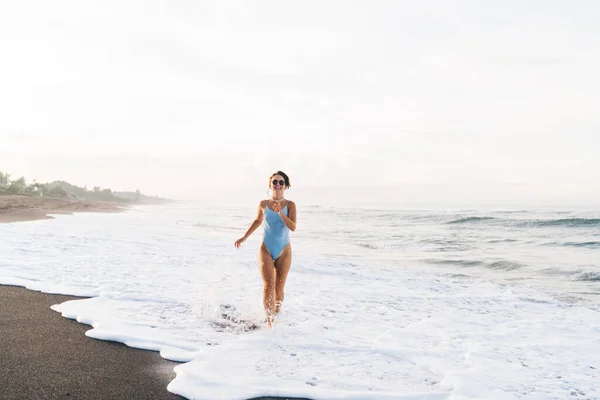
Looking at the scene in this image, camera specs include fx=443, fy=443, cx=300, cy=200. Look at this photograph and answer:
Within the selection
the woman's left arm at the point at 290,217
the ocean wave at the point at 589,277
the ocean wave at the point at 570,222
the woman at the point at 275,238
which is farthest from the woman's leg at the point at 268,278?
the ocean wave at the point at 570,222

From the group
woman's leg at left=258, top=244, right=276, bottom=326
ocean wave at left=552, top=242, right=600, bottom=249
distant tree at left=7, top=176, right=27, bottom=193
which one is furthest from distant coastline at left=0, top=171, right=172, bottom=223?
ocean wave at left=552, top=242, right=600, bottom=249

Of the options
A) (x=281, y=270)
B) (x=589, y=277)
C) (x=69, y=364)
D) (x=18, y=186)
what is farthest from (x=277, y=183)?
(x=18, y=186)

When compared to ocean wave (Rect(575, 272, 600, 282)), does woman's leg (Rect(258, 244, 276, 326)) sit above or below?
above

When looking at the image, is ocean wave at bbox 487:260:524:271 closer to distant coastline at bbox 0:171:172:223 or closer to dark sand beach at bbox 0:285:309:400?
dark sand beach at bbox 0:285:309:400

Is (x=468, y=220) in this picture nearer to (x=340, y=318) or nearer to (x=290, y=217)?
(x=340, y=318)

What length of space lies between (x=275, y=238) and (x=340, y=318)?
167 cm

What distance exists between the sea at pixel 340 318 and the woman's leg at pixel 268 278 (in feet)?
0.66

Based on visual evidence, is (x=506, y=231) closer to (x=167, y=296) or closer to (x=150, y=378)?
(x=167, y=296)

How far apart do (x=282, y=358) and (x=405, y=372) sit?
1264mm

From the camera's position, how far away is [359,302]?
7.61m

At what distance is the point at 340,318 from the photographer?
21.3 ft

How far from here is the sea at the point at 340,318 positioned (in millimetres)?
4203

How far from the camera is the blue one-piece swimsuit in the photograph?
19.0 feet

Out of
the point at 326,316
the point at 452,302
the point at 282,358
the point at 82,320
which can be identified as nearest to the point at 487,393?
the point at 282,358
